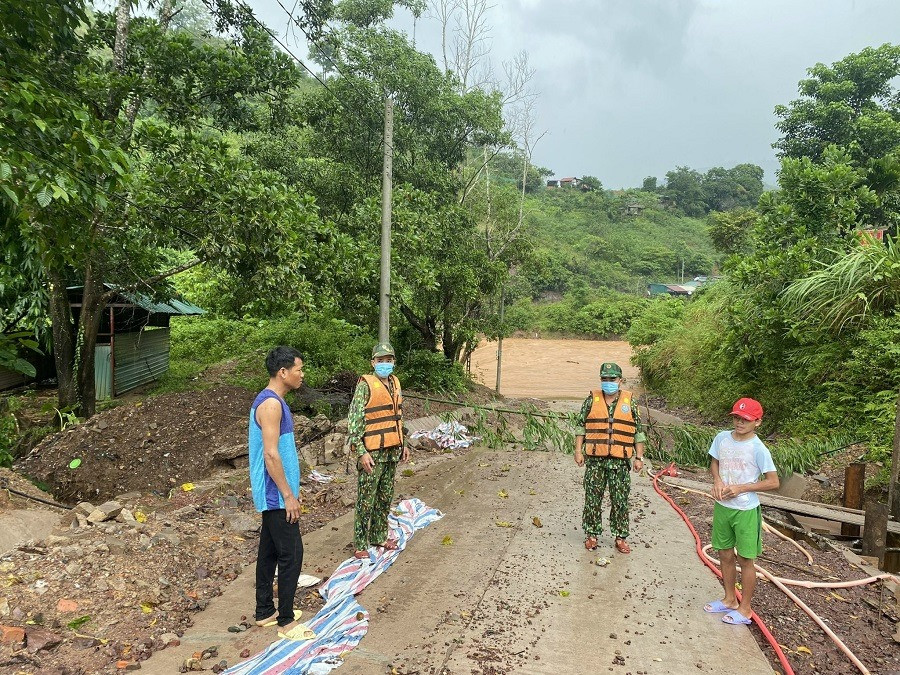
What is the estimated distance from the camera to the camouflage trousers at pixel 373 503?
484cm

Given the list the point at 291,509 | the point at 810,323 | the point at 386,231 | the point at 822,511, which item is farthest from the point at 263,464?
the point at 810,323

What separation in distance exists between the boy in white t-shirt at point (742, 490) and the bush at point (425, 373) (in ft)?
39.7

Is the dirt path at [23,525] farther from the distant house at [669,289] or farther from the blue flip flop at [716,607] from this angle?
the distant house at [669,289]

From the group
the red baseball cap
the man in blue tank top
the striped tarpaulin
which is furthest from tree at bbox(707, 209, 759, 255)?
the man in blue tank top

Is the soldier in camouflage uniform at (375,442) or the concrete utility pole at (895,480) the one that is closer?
the soldier in camouflage uniform at (375,442)

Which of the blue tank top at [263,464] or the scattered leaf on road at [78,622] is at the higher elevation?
the blue tank top at [263,464]

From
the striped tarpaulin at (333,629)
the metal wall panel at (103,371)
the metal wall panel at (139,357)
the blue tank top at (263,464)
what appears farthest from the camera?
the metal wall panel at (139,357)

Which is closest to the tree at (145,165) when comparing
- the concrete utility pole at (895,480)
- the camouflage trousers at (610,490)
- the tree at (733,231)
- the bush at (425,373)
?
the camouflage trousers at (610,490)

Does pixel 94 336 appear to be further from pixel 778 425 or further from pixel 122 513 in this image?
pixel 778 425

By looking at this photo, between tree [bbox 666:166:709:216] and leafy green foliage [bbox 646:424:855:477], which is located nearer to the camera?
leafy green foliage [bbox 646:424:855:477]

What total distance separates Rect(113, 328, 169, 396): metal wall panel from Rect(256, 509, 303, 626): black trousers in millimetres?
10946

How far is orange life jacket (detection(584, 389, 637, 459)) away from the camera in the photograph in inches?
202

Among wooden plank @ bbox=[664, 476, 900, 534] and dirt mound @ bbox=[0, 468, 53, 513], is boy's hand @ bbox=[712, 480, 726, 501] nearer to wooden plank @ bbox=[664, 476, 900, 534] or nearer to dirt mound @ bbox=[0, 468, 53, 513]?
wooden plank @ bbox=[664, 476, 900, 534]

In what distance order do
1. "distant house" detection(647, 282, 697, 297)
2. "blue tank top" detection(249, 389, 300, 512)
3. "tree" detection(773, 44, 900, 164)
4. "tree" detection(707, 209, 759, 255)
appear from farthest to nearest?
"distant house" detection(647, 282, 697, 297), "tree" detection(707, 209, 759, 255), "tree" detection(773, 44, 900, 164), "blue tank top" detection(249, 389, 300, 512)
